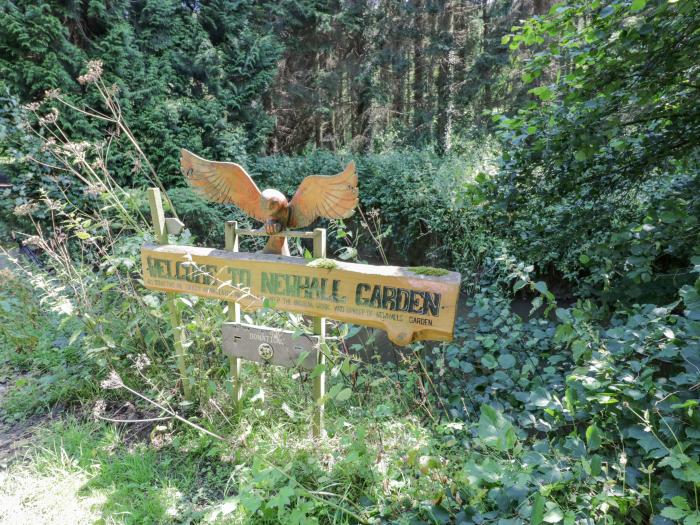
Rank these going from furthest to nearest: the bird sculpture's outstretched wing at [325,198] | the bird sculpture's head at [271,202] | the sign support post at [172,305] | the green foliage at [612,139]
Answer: the sign support post at [172,305] < the bird sculpture's head at [271,202] < the bird sculpture's outstretched wing at [325,198] < the green foliage at [612,139]

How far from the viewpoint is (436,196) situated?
18.9 feet

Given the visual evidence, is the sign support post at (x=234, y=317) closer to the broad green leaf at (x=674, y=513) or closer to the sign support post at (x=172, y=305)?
the sign support post at (x=172, y=305)

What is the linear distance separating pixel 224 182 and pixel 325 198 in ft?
2.02

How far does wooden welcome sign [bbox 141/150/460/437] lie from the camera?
73.9 inches

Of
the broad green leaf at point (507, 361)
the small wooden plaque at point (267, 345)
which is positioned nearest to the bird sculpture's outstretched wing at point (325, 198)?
the small wooden plaque at point (267, 345)

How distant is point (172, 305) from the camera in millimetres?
2516

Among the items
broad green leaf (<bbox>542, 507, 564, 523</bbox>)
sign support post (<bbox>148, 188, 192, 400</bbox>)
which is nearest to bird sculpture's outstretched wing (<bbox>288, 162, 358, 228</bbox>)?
sign support post (<bbox>148, 188, 192, 400</bbox>)

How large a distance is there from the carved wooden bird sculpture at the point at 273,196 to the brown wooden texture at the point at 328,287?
0.23 m

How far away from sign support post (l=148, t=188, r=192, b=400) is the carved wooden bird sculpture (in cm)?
27

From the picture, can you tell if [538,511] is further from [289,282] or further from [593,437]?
[289,282]

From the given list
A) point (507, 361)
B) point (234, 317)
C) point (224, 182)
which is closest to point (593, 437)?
point (507, 361)

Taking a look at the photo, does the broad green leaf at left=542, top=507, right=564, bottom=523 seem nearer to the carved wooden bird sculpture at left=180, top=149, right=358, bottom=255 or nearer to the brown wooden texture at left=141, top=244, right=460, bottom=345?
the brown wooden texture at left=141, top=244, right=460, bottom=345

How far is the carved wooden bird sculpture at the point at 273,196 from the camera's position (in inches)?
83.1

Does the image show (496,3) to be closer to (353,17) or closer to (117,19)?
(353,17)
